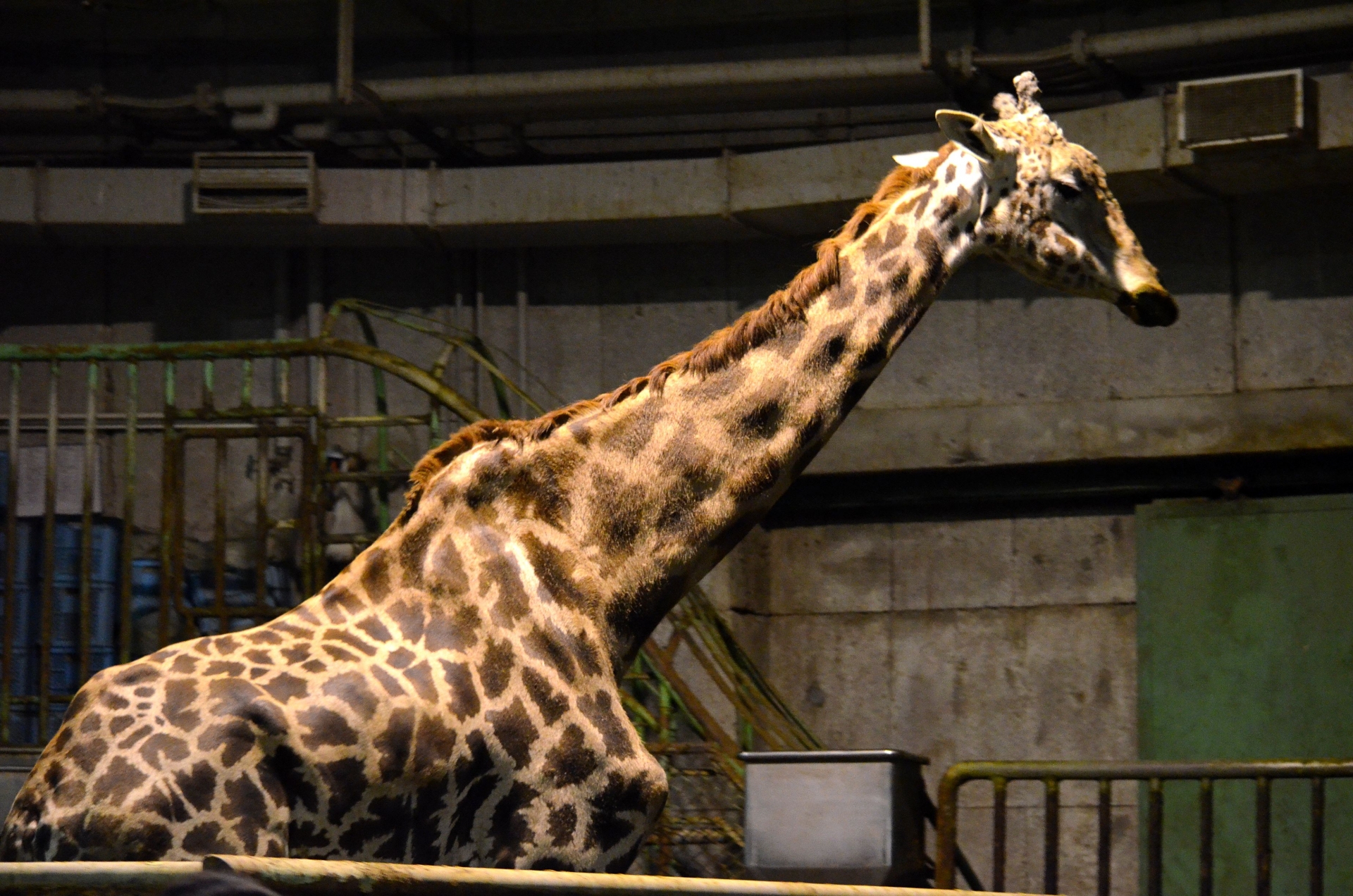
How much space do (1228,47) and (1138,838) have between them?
14.1 feet

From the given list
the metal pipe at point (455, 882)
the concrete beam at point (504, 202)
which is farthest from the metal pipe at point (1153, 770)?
the concrete beam at point (504, 202)

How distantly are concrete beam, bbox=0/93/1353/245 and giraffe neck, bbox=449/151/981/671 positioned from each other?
17.1 ft

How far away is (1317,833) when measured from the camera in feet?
16.2

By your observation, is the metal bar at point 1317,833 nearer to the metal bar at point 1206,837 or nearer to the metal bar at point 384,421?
the metal bar at point 1206,837

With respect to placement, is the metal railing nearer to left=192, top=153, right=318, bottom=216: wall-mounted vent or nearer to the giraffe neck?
the giraffe neck

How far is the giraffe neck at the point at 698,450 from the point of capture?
11.9ft

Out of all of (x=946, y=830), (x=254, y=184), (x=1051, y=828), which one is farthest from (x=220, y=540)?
(x=1051, y=828)

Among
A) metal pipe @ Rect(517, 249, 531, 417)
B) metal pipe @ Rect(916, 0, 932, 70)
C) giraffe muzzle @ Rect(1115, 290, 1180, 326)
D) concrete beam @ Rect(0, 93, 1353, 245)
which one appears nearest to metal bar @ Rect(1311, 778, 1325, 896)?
giraffe muzzle @ Rect(1115, 290, 1180, 326)

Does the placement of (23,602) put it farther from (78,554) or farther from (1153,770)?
(1153,770)

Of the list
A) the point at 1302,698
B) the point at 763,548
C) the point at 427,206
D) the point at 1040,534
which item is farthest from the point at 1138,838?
the point at 427,206

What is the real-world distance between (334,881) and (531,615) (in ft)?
4.77

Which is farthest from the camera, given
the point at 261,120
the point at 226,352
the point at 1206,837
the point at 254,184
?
the point at 261,120

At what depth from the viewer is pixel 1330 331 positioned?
8.71 meters

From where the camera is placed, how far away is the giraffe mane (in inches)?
145
